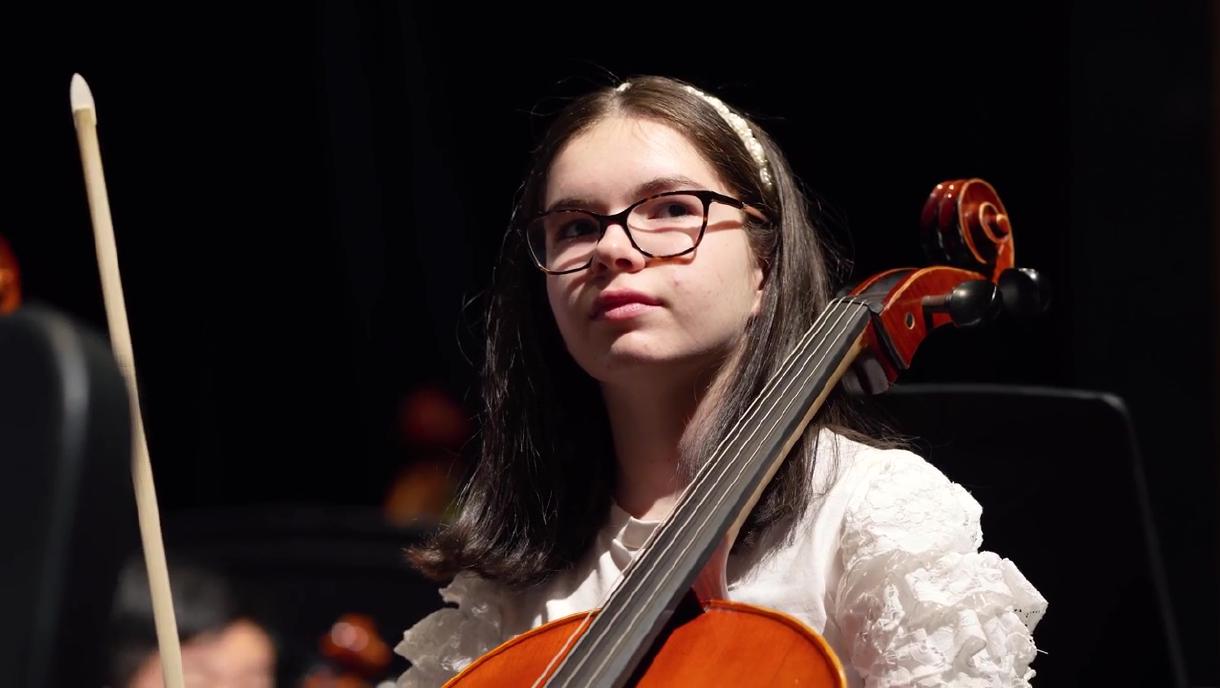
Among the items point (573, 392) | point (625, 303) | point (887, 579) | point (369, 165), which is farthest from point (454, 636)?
point (369, 165)

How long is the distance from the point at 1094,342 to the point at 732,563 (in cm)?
73

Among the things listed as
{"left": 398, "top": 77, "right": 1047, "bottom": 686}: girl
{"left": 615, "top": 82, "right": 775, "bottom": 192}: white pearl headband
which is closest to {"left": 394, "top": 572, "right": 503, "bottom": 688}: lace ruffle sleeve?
{"left": 398, "top": 77, "right": 1047, "bottom": 686}: girl

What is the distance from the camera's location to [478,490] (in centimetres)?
131

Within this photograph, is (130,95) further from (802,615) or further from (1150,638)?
(1150,638)

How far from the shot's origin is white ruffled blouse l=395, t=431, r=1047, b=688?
896 mm

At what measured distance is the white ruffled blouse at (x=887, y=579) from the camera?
0.90 metres

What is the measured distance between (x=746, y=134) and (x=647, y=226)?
16cm

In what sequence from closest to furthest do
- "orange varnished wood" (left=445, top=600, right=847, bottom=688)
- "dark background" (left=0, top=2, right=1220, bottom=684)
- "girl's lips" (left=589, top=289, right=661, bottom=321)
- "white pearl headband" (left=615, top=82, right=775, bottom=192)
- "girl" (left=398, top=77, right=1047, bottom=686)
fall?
"orange varnished wood" (left=445, top=600, right=847, bottom=688)
"girl" (left=398, top=77, right=1047, bottom=686)
"girl's lips" (left=589, top=289, right=661, bottom=321)
"white pearl headband" (left=615, top=82, right=775, bottom=192)
"dark background" (left=0, top=2, right=1220, bottom=684)

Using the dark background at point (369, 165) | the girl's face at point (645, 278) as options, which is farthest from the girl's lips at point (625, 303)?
the dark background at point (369, 165)

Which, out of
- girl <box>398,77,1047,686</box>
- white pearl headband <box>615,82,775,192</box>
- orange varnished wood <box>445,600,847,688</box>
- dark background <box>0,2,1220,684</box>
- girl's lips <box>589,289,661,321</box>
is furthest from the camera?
dark background <box>0,2,1220,684</box>

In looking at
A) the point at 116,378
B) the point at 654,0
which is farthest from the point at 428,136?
the point at 116,378

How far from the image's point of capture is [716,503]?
0.94 meters

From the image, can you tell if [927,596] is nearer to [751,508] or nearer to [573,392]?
[751,508]

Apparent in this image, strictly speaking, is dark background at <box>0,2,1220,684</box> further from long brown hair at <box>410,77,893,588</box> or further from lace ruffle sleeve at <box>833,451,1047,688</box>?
lace ruffle sleeve at <box>833,451,1047,688</box>
